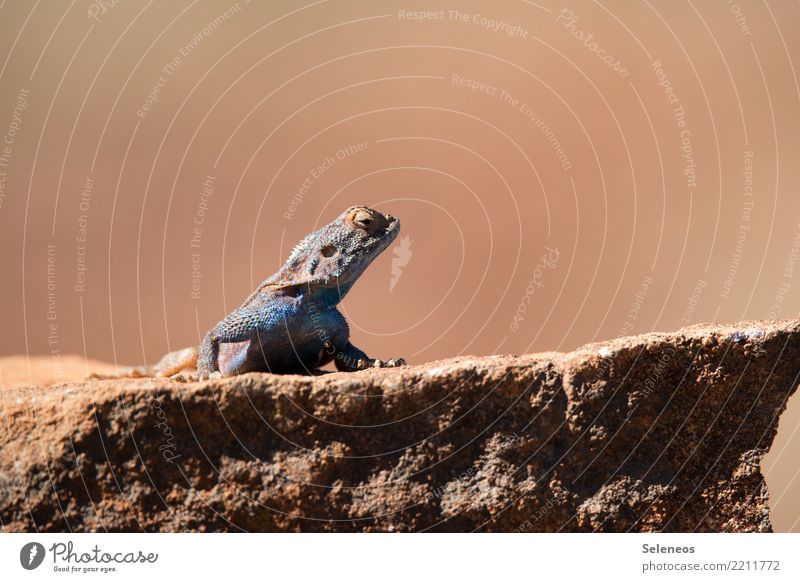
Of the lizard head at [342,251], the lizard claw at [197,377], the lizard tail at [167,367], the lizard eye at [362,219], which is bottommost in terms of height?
the lizard tail at [167,367]

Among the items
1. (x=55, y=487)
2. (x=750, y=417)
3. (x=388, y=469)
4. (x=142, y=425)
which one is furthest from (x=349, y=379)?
(x=750, y=417)

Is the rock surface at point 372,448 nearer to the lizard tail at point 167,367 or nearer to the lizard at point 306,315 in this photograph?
the lizard at point 306,315

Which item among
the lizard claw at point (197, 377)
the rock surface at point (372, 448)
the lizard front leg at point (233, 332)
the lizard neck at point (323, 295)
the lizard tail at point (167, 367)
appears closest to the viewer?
the rock surface at point (372, 448)

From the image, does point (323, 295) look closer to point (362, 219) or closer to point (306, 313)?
point (306, 313)

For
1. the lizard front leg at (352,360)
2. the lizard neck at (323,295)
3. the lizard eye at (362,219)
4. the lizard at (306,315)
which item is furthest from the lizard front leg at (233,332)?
the lizard eye at (362,219)

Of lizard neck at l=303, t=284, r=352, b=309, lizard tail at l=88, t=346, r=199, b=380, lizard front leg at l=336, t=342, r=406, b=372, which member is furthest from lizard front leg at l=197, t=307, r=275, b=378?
lizard tail at l=88, t=346, r=199, b=380

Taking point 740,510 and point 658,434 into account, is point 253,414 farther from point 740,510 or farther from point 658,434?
point 740,510

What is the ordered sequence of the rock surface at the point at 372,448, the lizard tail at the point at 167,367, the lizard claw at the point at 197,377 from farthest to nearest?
the lizard tail at the point at 167,367
the lizard claw at the point at 197,377
the rock surface at the point at 372,448
